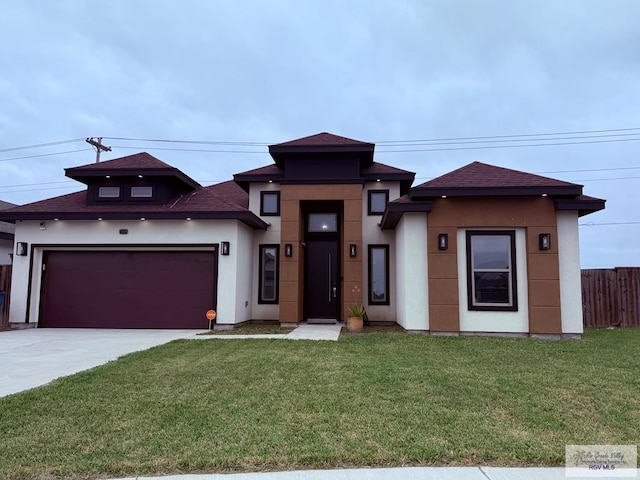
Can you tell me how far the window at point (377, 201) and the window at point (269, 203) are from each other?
2.72 metres

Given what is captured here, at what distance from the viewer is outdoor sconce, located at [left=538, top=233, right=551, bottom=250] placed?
8281mm

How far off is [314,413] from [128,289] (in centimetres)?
850

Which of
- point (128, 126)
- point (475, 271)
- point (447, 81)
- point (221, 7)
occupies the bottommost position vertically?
point (475, 271)

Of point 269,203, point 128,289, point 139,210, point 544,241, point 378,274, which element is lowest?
point 128,289

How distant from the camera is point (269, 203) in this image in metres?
11.7

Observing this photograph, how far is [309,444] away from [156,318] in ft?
28.0

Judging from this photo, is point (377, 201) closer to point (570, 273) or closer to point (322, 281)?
point (322, 281)

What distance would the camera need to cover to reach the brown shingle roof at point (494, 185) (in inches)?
325

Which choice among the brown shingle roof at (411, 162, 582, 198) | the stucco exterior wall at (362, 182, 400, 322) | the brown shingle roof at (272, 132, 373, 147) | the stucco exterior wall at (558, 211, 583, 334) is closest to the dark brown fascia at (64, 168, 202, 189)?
the brown shingle roof at (272, 132, 373, 147)

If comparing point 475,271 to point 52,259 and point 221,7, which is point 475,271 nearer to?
point 52,259

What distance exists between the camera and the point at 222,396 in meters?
4.00

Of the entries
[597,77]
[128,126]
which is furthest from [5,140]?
[597,77]

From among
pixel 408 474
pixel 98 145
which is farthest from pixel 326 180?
pixel 98 145

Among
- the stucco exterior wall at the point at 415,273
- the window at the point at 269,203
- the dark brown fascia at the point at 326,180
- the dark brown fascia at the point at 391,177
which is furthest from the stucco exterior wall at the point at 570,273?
the window at the point at 269,203
